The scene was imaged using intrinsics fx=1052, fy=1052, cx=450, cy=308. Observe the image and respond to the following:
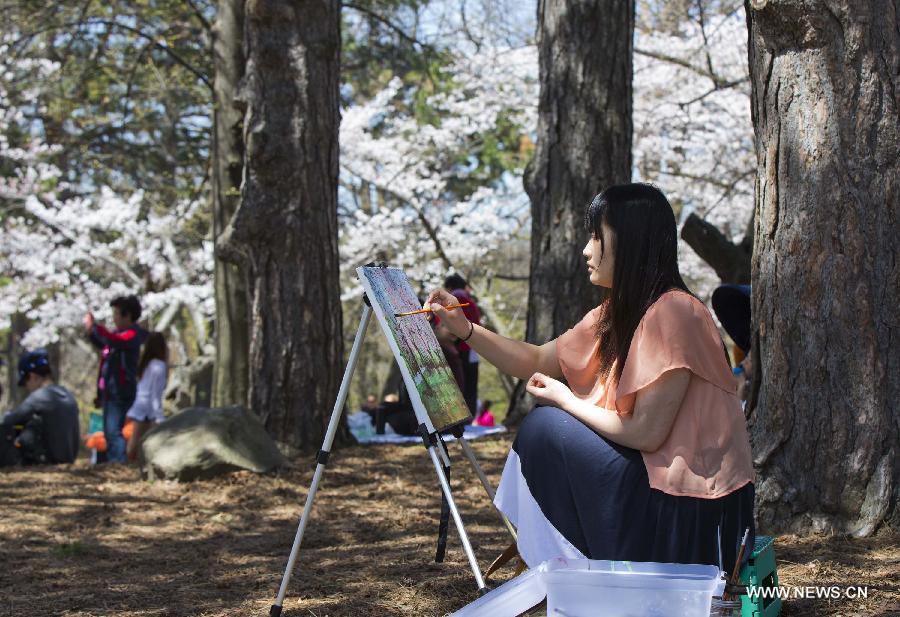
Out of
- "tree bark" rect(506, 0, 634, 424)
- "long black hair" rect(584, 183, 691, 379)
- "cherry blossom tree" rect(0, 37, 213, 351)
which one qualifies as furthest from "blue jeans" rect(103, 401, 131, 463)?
"cherry blossom tree" rect(0, 37, 213, 351)

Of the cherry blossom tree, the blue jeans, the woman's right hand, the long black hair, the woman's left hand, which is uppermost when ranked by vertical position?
the cherry blossom tree

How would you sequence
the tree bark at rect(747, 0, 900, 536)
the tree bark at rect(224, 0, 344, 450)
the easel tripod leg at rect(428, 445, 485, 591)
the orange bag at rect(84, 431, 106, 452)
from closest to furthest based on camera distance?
the easel tripod leg at rect(428, 445, 485, 591) → the tree bark at rect(747, 0, 900, 536) → the tree bark at rect(224, 0, 344, 450) → the orange bag at rect(84, 431, 106, 452)

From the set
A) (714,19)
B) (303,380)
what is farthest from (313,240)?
(714,19)

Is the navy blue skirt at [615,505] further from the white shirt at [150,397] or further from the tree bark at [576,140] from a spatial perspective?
the white shirt at [150,397]

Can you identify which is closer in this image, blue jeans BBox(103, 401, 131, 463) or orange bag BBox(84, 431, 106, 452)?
blue jeans BBox(103, 401, 131, 463)

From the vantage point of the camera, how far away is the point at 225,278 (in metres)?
8.53

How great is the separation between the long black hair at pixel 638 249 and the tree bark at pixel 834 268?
1.24 meters

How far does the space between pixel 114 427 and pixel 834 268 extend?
20.3ft

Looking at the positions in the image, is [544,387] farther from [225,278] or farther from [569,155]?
[225,278]

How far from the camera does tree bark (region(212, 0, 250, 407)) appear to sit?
8367mm

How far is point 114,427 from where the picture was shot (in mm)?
8500

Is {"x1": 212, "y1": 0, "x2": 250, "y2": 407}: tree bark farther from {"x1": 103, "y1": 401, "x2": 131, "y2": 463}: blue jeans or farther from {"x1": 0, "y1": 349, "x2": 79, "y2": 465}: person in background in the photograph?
{"x1": 0, "y1": 349, "x2": 79, "y2": 465}: person in background

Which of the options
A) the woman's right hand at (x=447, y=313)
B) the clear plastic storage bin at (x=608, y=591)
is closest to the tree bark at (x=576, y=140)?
the woman's right hand at (x=447, y=313)

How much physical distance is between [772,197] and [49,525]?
165 inches
